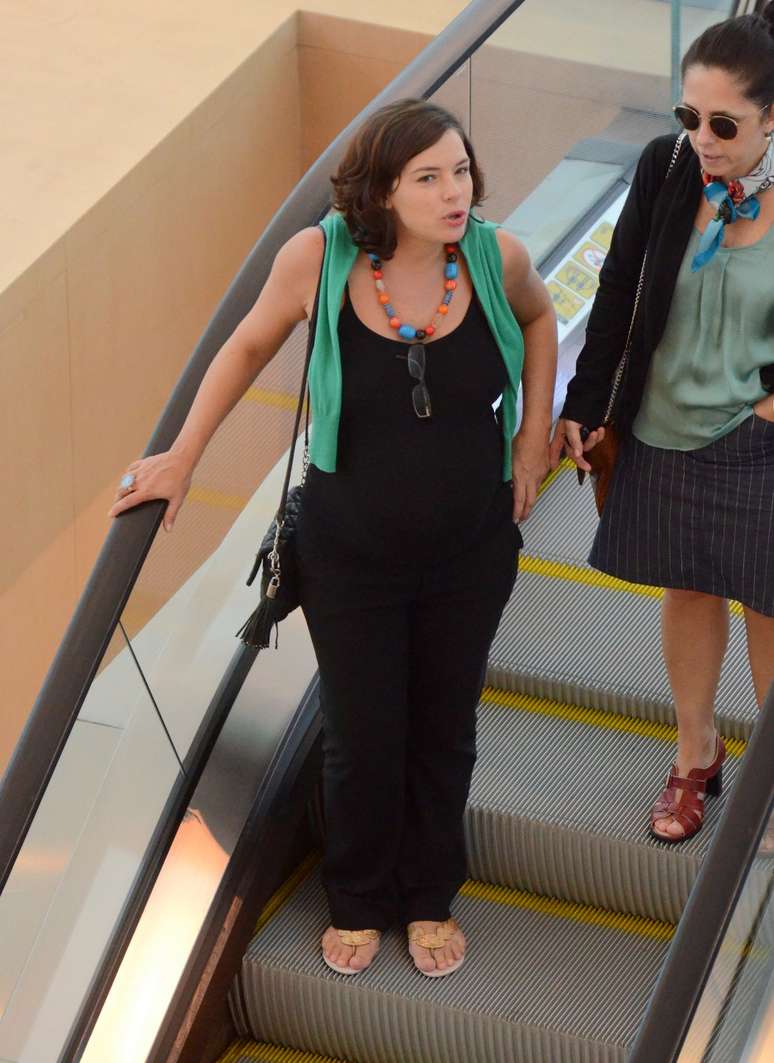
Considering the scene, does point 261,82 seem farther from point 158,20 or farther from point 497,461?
point 497,461

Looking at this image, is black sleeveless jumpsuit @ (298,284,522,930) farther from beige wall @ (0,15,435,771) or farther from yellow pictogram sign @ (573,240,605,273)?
beige wall @ (0,15,435,771)

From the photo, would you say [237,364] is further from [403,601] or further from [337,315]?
[403,601]

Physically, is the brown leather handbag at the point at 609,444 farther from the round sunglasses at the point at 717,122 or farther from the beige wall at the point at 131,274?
the beige wall at the point at 131,274

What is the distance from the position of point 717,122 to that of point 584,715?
169 cm

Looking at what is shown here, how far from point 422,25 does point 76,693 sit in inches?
243

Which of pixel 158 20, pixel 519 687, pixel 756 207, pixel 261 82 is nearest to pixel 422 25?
pixel 261 82

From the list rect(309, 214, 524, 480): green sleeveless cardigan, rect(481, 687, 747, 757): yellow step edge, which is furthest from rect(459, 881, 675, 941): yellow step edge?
rect(309, 214, 524, 480): green sleeveless cardigan

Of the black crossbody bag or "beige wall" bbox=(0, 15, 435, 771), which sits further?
"beige wall" bbox=(0, 15, 435, 771)

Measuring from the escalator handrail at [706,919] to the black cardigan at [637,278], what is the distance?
0.94 meters

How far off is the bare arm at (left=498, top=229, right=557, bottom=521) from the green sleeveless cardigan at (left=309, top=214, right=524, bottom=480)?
0.14 feet

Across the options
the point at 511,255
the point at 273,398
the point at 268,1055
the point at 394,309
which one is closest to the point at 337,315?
the point at 394,309

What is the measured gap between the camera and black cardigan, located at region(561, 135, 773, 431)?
10.8ft

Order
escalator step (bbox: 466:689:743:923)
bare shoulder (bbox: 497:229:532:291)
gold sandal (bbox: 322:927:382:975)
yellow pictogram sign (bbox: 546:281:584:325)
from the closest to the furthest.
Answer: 1. bare shoulder (bbox: 497:229:532:291)
2. gold sandal (bbox: 322:927:382:975)
3. escalator step (bbox: 466:689:743:923)
4. yellow pictogram sign (bbox: 546:281:584:325)

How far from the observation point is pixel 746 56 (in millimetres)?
3066
